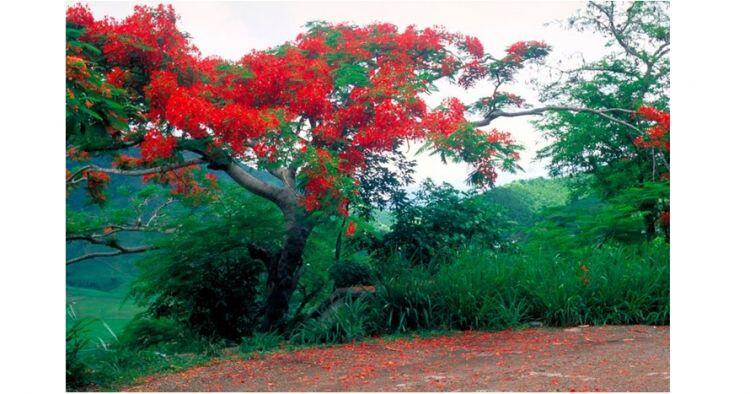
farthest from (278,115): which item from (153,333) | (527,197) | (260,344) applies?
(527,197)

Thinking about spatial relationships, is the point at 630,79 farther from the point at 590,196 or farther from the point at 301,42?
the point at 301,42

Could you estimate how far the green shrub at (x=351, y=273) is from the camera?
8.04 m

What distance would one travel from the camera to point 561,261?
7.86m

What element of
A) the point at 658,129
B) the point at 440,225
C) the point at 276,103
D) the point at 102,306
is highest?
the point at 276,103

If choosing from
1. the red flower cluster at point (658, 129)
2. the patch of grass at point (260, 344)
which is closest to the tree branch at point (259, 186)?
the patch of grass at point (260, 344)

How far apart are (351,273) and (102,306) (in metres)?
7.75

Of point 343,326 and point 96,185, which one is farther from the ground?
point 96,185

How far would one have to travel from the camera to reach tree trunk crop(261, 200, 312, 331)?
27.7ft

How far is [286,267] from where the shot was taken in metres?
8.61

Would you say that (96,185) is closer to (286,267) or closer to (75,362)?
(286,267)

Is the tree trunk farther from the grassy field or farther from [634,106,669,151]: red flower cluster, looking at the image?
the grassy field
